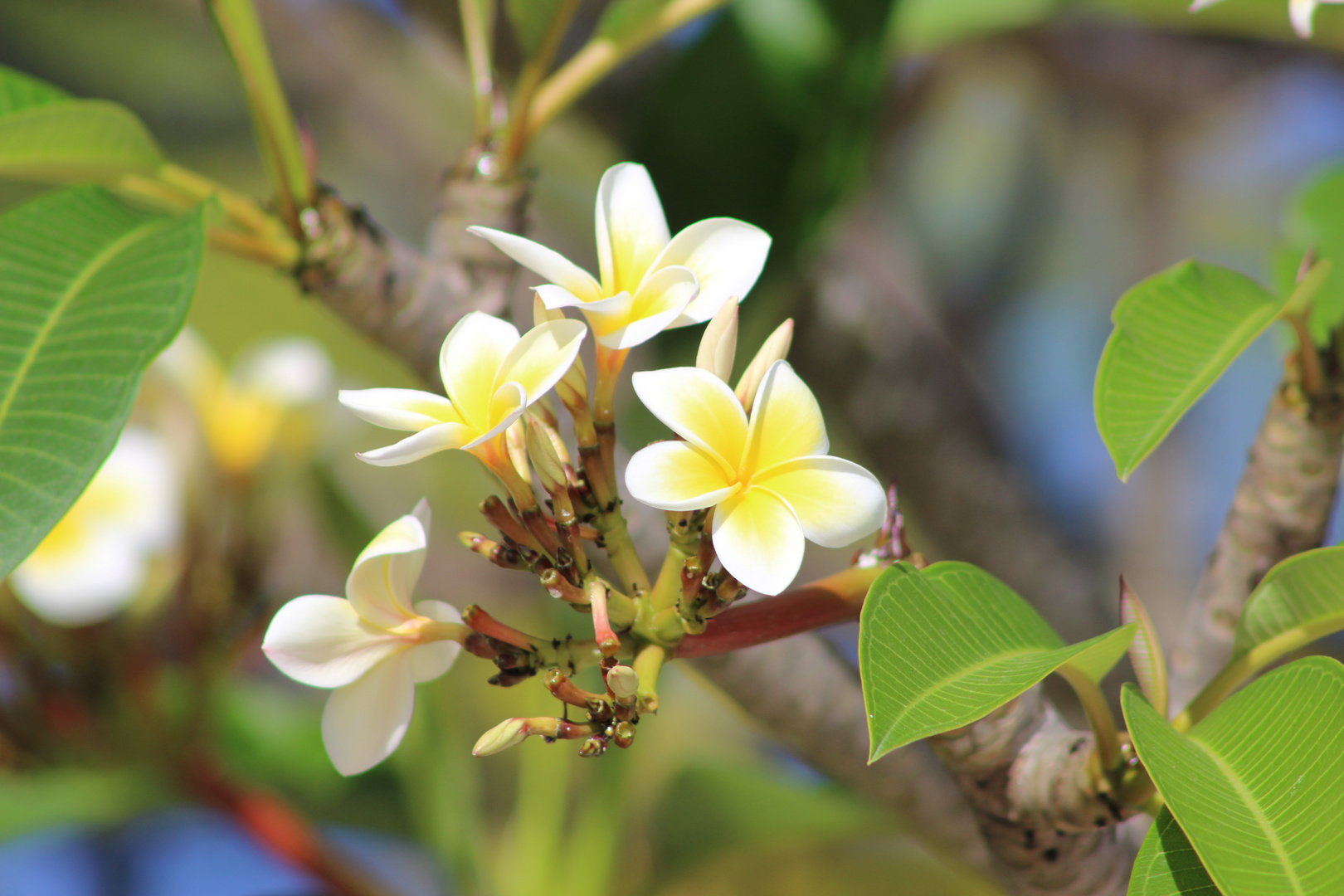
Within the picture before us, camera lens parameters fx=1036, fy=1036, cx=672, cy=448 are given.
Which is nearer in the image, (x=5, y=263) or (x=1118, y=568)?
(x=5, y=263)

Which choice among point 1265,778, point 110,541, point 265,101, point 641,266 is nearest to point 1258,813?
point 1265,778

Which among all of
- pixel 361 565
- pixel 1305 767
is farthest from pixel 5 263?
pixel 1305 767

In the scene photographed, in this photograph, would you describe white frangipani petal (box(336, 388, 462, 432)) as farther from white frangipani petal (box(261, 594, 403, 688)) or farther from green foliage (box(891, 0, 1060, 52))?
green foliage (box(891, 0, 1060, 52))

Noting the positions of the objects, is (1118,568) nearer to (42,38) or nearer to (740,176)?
(740,176)

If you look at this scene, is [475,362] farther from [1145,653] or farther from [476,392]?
[1145,653]

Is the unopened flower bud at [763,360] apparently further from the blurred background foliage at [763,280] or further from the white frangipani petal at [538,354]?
the blurred background foliage at [763,280]

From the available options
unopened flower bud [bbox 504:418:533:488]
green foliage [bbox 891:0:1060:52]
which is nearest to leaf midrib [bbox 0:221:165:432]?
unopened flower bud [bbox 504:418:533:488]
